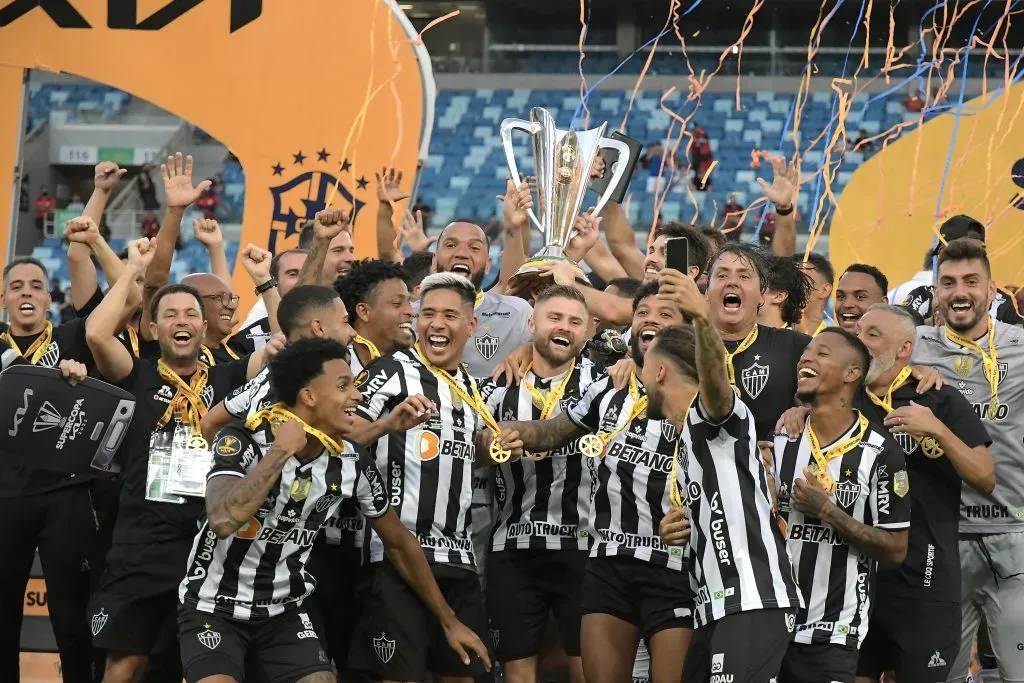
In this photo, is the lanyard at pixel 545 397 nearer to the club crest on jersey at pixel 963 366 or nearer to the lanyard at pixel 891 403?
the lanyard at pixel 891 403

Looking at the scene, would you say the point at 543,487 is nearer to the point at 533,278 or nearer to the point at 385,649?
the point at 385,649

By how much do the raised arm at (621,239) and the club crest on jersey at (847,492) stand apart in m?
2.55

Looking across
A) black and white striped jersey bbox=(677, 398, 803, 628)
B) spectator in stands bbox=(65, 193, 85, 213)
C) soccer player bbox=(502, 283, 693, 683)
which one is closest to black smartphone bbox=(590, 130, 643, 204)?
soccer player bbox=(502, 283, 693, 683)

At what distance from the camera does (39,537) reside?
254 inches

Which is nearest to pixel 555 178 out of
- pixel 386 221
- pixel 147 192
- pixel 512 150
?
pixel 512 150

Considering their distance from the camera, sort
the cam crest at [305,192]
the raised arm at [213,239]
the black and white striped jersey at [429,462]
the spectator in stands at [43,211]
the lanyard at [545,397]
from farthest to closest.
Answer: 1. the spectator in stands at [43,211]
2. the cam crest at [305,192]
3. the raised arm at [213,239]
4. the lanyard at [545,397]
5. the black and white striped jersey at [429,462]

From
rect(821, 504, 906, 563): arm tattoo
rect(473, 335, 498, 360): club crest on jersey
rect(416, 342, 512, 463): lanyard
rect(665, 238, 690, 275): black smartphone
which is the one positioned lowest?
rect(821, 504, 906, 563): arm tattoo

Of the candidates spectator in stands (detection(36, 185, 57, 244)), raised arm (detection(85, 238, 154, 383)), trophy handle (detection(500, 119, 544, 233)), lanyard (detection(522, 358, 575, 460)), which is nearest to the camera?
lanyard (detection(522, 358, 575, 460))

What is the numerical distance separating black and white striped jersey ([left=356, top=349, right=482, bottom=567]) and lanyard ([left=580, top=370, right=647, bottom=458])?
483mm

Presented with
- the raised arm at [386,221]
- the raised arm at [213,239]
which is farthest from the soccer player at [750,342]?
the raised arm at [213,239]

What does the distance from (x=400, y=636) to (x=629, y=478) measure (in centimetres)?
A: 116

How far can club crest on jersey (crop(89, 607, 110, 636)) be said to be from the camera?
233 inches

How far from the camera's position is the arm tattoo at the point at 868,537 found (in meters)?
5.27

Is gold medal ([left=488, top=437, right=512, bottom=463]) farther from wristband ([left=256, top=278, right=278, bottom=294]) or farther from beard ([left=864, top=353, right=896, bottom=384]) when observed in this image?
wristband ([left=256, top=278, right=278, bottom=294])
